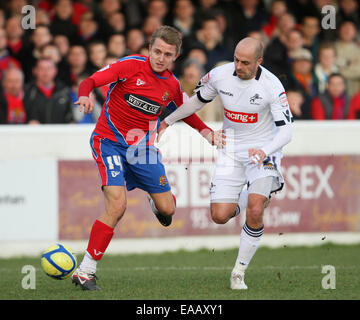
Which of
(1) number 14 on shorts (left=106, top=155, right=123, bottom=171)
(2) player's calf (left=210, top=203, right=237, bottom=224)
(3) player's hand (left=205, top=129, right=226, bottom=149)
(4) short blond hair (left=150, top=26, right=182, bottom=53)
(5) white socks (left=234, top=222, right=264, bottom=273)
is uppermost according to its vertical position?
(4) short blond hair (left=150, top=26, right=182, bottom=53)

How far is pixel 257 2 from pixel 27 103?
16.9ft

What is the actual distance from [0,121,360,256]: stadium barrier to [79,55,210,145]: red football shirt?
3.23 metres

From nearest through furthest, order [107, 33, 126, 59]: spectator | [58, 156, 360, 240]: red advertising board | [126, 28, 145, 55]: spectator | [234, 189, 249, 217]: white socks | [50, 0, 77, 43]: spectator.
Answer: [234, 189, 249, 217]: white socks
[58, 156, 360, 240]: red advertising board
[107, 33, 126, 59]: spectator
[126, 28, 145, 55]: spectator
[50, 0, 77, 43]: spectator

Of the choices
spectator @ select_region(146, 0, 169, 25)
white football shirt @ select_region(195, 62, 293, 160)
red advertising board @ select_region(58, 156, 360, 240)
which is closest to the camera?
white football shirt @ select_region(195, 62, 293, 160)

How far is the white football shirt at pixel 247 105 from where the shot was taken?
7.92 metres

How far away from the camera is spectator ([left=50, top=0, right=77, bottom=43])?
1323 centimetres

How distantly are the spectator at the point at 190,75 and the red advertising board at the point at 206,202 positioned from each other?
1156 millimetres

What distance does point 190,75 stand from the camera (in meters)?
11.9

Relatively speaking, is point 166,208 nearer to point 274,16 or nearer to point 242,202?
point 242,202

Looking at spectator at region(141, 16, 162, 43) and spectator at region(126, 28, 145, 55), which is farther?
spectator at region(141, 16, 162, 43)

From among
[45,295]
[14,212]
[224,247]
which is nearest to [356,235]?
[224,247]

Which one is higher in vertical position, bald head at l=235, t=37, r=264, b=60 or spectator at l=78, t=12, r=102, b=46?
spectator at l=78, t=12, r=102, b=46

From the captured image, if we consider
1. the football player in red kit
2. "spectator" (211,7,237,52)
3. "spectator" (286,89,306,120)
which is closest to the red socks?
the football player in red kit

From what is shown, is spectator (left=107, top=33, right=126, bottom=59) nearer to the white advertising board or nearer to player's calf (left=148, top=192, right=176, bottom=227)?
the white advertising board
